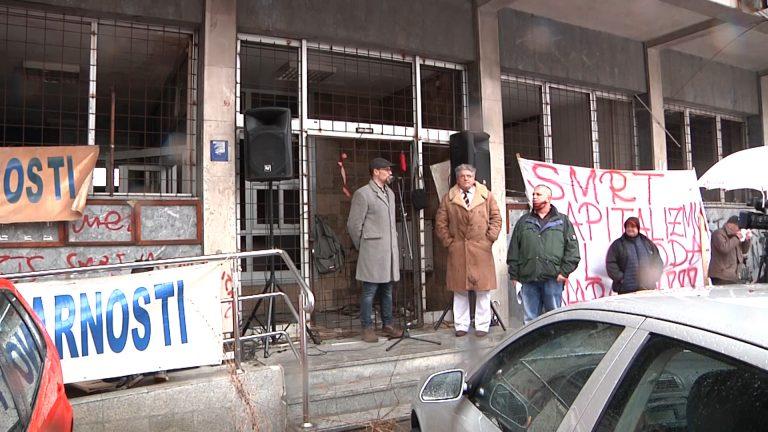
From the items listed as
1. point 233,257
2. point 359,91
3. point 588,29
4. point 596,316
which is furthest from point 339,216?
point 596,316

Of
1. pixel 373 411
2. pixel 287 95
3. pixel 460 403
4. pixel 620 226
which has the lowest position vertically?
pixel 373 411

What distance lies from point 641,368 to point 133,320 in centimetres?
389

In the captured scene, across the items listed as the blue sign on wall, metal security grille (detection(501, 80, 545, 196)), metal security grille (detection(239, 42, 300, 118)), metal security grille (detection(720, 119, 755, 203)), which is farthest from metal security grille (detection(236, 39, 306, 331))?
metal security grille (detection(720, 119, 755, 203))

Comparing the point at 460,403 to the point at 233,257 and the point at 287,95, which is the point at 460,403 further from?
the point at 287,95

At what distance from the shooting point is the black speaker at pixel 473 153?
710cm

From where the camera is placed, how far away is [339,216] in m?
8.33

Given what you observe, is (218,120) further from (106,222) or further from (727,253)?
(727,253)

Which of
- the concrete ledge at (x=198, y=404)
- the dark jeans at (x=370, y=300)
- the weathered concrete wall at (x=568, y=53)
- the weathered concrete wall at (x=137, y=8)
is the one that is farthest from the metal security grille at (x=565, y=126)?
the concrete ledge at (x=198, y=404)

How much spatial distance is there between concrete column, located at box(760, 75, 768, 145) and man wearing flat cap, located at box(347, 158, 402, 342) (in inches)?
345

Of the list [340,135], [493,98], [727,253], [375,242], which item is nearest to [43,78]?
[340,135]

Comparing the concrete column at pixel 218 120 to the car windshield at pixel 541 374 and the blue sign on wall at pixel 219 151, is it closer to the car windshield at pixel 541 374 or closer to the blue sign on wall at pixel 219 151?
the blue sign on wall at pixel 219 151

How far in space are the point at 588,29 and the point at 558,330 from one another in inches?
319

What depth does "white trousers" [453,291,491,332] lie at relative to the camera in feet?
21.4

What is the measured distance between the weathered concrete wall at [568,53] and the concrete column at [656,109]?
0.36ft
